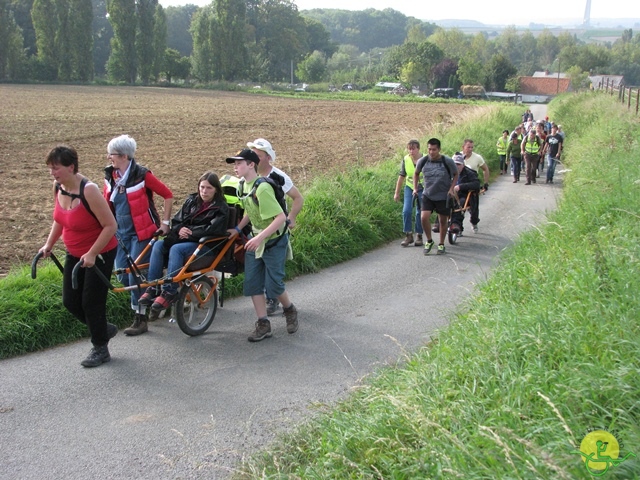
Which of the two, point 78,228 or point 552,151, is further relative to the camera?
point 552,151

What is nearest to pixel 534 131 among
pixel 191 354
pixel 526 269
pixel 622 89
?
pixel 622 89

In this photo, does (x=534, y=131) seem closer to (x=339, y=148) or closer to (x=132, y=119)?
(x=339, y=148)

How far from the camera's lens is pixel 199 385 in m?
5.62

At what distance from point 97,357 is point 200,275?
1322 mm

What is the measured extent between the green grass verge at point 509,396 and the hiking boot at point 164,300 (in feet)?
7.92

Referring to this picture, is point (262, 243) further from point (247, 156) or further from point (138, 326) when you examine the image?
point (138, 326)

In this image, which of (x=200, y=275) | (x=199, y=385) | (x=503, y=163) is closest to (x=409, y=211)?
(x=200, y=275)

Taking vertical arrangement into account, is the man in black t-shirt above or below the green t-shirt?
below


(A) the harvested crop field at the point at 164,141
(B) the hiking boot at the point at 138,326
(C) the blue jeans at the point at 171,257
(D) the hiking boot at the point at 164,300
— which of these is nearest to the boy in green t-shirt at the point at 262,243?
(C) the blue jeans at the point at 171,257

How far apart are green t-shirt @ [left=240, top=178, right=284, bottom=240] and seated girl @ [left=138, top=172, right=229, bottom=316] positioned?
39 centimetres

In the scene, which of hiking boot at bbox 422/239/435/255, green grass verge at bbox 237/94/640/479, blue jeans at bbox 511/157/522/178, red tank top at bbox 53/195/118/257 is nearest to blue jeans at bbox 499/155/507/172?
blue jeans at bbox 511/157/522/178

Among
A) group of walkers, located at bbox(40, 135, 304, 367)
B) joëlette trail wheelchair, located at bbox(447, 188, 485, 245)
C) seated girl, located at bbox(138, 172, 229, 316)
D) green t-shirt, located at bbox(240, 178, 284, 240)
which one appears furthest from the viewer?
joëlette trail wheelchair, located at bbox(447, 188, 485, 245)

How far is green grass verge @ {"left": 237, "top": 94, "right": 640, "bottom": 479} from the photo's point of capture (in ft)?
10.3

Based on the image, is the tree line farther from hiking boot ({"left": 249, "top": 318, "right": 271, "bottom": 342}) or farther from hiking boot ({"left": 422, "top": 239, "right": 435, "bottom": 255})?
hiking boot ({"left": 249, "top": 318, "right": 271, "bottom": 342})
